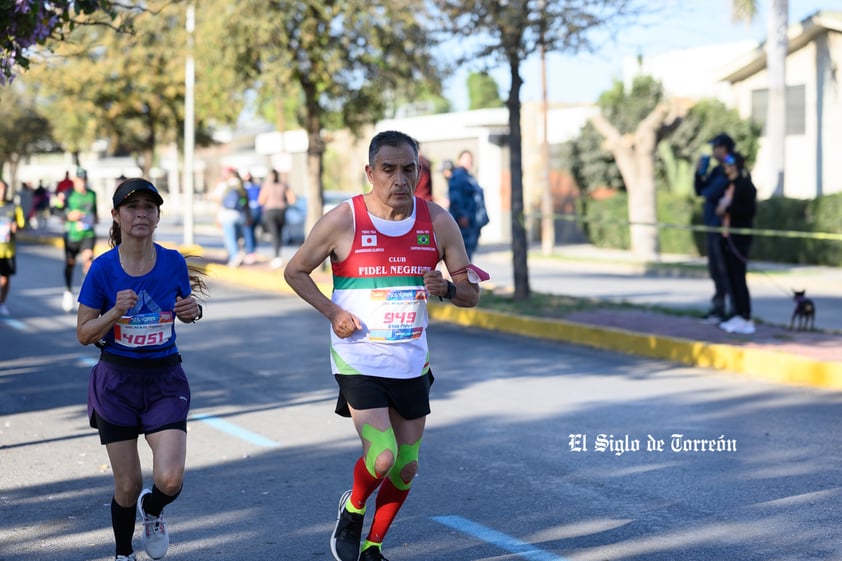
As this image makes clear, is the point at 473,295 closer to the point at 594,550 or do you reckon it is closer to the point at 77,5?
the point at 594,550

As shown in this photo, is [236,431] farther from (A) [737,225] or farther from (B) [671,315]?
(B) [671,315]

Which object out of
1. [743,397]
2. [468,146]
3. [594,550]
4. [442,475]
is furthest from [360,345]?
[468,146]

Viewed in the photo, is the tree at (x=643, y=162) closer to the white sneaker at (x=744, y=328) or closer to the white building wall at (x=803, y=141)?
the white building wall at (x=803, y=141)

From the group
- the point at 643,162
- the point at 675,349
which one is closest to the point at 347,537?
the point at 675,349

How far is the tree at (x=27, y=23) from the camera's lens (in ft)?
26.6

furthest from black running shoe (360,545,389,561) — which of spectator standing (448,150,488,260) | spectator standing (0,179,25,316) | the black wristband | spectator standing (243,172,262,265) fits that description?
spectator standing (243,172,262,265)

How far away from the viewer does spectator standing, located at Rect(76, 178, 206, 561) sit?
196 inches

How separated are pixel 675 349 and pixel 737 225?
1679 mm

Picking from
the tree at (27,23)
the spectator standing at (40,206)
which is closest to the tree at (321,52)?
the tree at (27,23)

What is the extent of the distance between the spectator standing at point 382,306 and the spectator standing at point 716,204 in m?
8.54

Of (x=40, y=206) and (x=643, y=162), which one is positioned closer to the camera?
(x=643, y=162)

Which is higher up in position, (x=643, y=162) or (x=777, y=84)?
(x=777, y=84)

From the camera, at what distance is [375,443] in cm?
493

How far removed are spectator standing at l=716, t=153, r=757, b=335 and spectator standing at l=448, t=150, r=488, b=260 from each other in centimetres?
481
